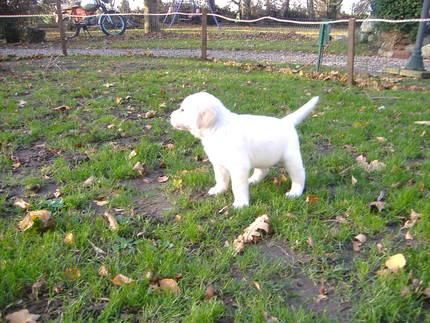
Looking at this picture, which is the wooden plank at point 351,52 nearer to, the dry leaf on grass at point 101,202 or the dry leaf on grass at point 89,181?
the dry leaf on grass at point 89,181

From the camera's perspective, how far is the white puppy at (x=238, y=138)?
3.14 m

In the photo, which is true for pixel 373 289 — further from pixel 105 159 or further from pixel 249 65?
pixel 249 65

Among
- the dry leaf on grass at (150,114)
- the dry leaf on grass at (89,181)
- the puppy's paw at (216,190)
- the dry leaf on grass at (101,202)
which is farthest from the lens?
the dry leaf on grass at (150,114)

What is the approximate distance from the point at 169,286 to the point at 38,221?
1164 millimetres

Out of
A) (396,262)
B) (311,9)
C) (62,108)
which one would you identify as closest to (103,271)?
(396,262)

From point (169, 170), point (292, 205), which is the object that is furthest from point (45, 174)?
point (292, 205)

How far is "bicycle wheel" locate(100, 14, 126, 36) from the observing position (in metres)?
20.7

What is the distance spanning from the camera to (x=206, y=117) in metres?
3.09

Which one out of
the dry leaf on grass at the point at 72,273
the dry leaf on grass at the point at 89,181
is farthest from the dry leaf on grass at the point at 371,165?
the dry leaf on grass at the point at 72,273

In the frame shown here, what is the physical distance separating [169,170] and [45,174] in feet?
3.82

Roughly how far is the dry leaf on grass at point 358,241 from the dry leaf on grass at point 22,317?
1.98m

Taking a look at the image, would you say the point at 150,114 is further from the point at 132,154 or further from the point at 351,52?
the point at 351,52

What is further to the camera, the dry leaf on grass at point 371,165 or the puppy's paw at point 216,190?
the dry leaf on grass at point 371,165

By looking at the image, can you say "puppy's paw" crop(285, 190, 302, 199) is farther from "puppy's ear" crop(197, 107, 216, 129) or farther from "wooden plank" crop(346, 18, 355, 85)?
"wooden plank" crop(346, 18, 355, 85)
